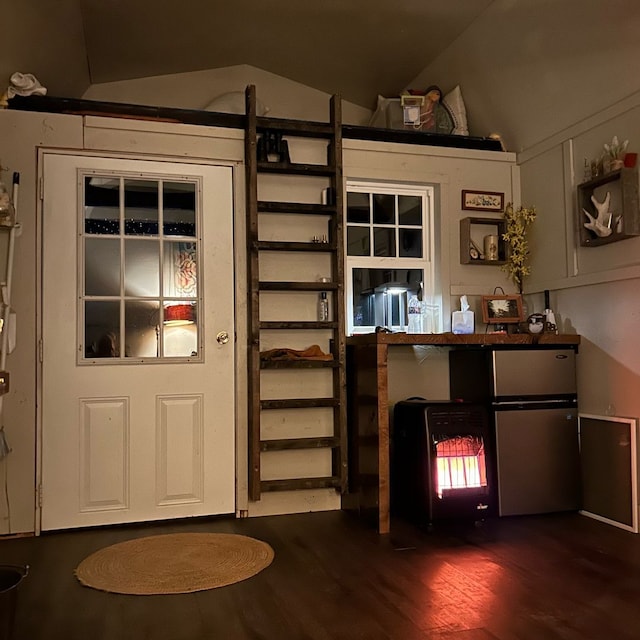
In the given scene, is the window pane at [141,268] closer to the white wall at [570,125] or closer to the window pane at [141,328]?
the window pane at [141,328]

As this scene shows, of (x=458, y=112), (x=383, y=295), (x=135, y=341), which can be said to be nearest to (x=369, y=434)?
(x=383, y=295)

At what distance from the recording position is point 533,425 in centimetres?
360

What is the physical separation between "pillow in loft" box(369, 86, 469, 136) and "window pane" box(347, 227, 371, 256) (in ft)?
3.08

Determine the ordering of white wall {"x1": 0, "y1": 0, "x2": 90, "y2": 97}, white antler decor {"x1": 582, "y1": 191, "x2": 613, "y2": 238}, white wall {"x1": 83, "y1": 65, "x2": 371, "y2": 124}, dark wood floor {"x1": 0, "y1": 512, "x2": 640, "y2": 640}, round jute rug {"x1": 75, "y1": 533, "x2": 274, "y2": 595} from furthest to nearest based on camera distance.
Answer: white wall {"x1": 83, "y1": 65, "x2": 371, "y2": 124}
white antler decor {"x1": 582, "y1": 191, "x2": 613, "y2": 238}
white wall {"x1": 0, "y1": 0, "x2": 90, "y2": 97}
round jute rug {"x1": 75, "y1": 533, "x2": 274, "y2": 595}
dark wood floor {"x1": 0, "y1": 512, "x2": 640, "y2": 640}

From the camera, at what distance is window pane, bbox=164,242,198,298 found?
3666 mm

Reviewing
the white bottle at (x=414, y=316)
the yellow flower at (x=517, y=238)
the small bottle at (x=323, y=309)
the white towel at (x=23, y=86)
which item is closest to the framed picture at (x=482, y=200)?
the yellow flower at (x=517, y=238)

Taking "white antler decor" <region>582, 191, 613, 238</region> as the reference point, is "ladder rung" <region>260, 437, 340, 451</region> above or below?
below

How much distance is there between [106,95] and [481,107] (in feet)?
9.43

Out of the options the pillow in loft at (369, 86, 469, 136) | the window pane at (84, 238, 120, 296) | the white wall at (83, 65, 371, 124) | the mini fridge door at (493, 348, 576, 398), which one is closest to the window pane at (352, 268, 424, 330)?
the mini fridge door at (493, 348, 576, 398)

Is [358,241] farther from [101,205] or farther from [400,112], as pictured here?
[101,205]

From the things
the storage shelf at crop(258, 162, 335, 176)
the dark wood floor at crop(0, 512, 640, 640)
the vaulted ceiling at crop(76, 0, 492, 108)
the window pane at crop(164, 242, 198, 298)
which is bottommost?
the dark wood floor at crop(0, 512, 640, 640)

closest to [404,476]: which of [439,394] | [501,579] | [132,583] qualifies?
[439,394]

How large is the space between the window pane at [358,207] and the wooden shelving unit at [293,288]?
0.27m

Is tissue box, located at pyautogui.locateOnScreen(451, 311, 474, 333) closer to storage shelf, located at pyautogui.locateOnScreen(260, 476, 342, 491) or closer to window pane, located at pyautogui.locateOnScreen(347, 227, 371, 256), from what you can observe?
window pane, located at pyautogui.locateOnScreen(347, 227, 371, 256)
